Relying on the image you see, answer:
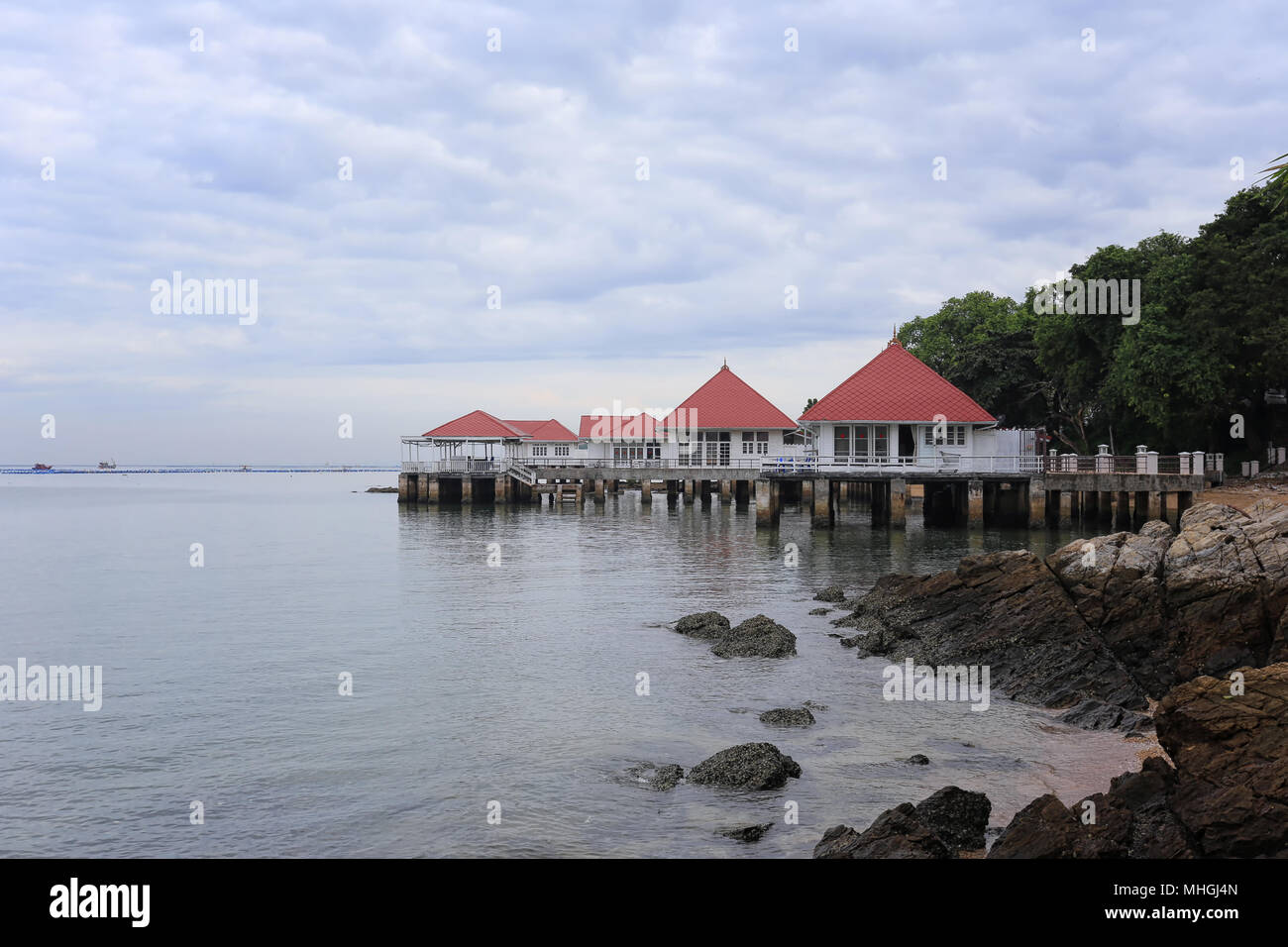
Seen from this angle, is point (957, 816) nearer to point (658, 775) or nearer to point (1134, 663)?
point (658, 775)

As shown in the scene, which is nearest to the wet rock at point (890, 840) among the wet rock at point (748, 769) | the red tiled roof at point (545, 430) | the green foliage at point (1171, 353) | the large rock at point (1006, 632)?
the wet rock at point (748, 769)

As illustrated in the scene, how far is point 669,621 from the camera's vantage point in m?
22.4

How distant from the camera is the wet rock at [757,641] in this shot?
60.6ft

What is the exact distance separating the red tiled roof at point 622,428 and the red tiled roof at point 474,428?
12102 millimetres

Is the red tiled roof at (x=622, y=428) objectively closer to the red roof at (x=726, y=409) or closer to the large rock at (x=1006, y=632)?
the red roof at (x=726, y=409)

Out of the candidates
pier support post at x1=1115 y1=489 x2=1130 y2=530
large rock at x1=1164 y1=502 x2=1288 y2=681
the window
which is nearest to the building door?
the window

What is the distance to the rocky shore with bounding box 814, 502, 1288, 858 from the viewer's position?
27.7 ft

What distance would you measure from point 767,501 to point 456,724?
30101 mm

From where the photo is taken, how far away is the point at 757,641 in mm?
18938

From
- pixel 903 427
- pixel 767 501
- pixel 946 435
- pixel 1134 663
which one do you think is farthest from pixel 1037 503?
pixel 1134 663

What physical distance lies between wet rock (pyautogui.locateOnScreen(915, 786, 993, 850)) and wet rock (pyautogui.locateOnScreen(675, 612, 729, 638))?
10317 millimetres

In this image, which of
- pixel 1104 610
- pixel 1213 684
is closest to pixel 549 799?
pixel 1213 684
